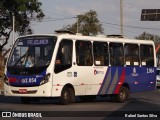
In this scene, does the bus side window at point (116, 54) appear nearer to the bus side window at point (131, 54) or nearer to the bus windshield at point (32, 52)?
the bus side window at point (131, 54)

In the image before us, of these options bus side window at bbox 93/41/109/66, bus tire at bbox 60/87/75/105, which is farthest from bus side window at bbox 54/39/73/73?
bus side window at bbox 93/41/109/66

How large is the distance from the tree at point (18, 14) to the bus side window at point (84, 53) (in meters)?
46.0

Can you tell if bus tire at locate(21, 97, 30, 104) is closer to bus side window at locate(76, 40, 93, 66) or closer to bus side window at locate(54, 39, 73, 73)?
bus side window at locate(54, 39, 73, 73)

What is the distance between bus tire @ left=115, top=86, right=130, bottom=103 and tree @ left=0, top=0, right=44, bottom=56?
44992 millimetres

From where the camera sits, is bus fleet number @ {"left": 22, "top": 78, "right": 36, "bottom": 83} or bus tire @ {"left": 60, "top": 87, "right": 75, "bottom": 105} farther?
bus tire @ {"left": 60, "top": 87, "right": 75, "bottom": 105}

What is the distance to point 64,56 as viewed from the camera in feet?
71.5

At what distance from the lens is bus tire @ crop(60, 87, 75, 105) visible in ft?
70.8

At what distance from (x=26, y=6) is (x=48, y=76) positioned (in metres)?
50.9

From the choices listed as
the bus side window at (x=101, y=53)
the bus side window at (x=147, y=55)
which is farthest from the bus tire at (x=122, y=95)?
the bus side window at (x=147, y=55)

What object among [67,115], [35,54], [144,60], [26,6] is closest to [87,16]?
[26,6]

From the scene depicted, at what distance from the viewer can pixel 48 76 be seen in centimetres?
2098

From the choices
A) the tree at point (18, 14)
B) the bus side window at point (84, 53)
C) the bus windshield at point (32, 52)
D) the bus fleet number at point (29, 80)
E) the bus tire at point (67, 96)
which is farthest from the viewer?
the tree at point (18, 14)

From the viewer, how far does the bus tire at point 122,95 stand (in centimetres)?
2433

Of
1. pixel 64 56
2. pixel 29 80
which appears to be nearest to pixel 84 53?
pixel 64 56
